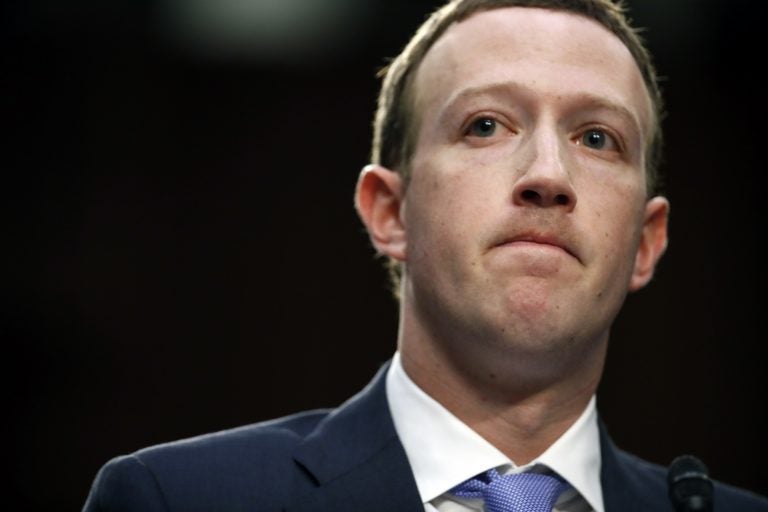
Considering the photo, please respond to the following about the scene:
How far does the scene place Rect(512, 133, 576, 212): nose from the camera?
224cm

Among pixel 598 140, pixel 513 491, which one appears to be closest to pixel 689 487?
pixel 513 491

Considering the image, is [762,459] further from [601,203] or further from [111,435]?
[601,203]

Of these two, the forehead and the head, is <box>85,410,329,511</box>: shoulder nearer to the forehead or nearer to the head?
the head

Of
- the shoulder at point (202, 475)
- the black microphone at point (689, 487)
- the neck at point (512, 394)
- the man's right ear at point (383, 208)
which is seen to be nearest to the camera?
the black microphone at point (689, 487)

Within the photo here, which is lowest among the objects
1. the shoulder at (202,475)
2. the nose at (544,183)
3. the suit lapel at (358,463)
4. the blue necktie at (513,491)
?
the blue necktie at (513,491)

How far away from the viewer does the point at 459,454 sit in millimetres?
2311

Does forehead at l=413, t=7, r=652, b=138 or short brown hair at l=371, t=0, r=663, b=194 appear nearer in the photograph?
forehead at l=413, t=7, r=652, b=138

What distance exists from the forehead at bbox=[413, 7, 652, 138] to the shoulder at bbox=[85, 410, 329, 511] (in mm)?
778

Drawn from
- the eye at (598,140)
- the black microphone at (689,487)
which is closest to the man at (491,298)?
the eye at (598,140)

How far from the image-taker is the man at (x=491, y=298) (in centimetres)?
224

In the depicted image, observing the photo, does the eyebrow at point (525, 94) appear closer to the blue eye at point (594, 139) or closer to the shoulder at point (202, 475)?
the blue eye at point (594, 139)

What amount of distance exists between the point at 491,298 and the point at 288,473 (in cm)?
51

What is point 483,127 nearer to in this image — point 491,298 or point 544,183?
point 544,183

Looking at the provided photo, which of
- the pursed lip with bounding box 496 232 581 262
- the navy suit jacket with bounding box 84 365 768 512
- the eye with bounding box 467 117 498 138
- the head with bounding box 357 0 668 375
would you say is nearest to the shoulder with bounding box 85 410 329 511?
the navy suit jacket with bounding box 84 365 768 512
